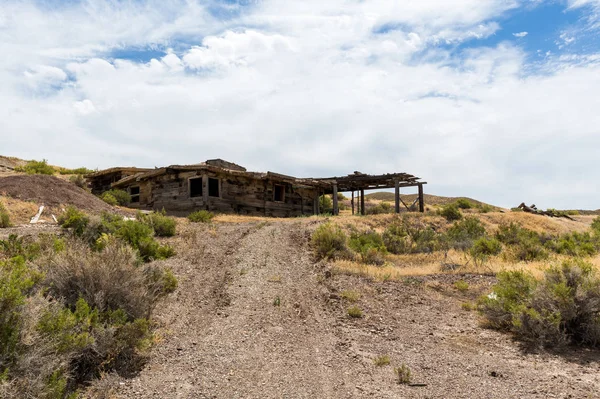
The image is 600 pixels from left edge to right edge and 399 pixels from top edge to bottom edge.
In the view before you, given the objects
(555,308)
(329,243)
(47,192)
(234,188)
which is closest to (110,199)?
(47,192)

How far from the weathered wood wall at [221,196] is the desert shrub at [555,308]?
16840 millimetres

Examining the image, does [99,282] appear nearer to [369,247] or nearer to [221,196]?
[369,247]

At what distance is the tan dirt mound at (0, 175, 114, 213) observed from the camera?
17406 mm

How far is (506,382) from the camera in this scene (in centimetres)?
569

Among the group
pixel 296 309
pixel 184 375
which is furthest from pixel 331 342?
pixel 184 375

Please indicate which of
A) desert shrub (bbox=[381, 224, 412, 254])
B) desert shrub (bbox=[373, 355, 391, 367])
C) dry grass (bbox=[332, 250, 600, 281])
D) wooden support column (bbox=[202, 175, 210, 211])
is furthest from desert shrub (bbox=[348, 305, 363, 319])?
wooden support column (bbox=[202, 175, 210, 211])

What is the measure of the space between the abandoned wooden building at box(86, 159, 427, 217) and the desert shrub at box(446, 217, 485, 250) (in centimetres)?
553

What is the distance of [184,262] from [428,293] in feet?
19.1

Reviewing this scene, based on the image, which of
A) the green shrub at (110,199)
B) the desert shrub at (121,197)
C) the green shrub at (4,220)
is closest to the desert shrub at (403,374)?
the green shrub at (4,220)

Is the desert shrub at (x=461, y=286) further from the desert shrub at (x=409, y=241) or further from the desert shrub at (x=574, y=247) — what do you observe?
the desert shrub at (x=574, y=247)

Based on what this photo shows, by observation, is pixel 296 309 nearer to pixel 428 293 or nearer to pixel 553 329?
pixel 428 293

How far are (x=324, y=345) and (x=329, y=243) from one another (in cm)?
695

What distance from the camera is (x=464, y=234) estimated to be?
1898 cm

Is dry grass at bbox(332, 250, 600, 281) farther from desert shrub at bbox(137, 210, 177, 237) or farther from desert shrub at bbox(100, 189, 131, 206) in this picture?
desert shrub at bbox(100, 189, 131, 206)
